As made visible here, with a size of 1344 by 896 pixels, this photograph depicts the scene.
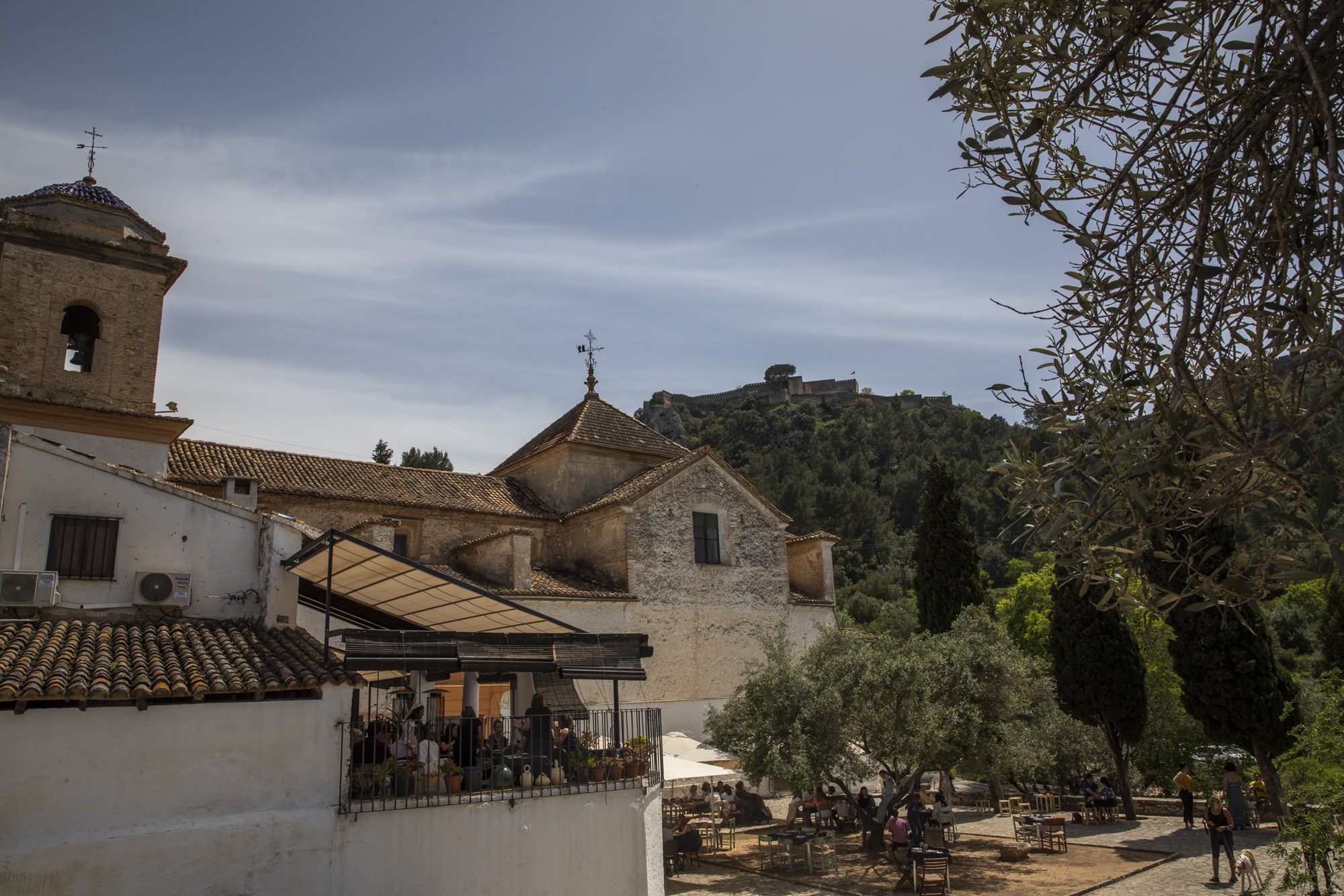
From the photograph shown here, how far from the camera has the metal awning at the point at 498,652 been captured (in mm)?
11430

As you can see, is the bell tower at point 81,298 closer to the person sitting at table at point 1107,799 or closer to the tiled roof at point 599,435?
the tiled roof at point 599,435

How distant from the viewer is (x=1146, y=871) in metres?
15.5

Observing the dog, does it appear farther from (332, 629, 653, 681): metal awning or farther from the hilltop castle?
the hilltop castle

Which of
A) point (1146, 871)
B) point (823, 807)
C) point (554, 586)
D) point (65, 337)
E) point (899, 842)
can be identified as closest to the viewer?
point (899, 842)

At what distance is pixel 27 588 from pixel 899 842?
14316mm

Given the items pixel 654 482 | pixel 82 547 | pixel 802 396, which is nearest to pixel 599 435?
pixel 654 482

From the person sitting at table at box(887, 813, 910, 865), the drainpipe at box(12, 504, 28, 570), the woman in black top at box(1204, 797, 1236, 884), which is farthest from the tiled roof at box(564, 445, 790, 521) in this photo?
the woman in black top at box(1204, 797, 1236, 884)

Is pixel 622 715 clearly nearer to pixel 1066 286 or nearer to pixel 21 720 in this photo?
pixel 21 720

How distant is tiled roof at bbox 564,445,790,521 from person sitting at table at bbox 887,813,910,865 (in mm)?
11188

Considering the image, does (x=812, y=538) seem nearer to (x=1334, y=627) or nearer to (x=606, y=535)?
(x=606, y=535)

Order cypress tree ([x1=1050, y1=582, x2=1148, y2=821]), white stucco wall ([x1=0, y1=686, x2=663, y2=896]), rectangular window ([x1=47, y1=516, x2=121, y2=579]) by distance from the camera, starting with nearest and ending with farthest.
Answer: white stucco wall ([x1=0, y1=686, x2=663, y2=896]) < rectangular window ([x1=47, y1=516, x2=121, y2=579]) < cypress tree ([x1=1050, y1=582, x2=1148, y2=821])

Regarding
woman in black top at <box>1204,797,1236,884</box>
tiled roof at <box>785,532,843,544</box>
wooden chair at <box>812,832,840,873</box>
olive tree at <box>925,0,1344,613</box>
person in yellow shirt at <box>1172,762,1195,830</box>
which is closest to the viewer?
olive tree at <box>925,0,1344,613</box>

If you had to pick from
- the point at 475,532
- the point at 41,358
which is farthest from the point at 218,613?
the point at 475,532

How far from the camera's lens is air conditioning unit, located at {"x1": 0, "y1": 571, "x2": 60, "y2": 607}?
11656mm
